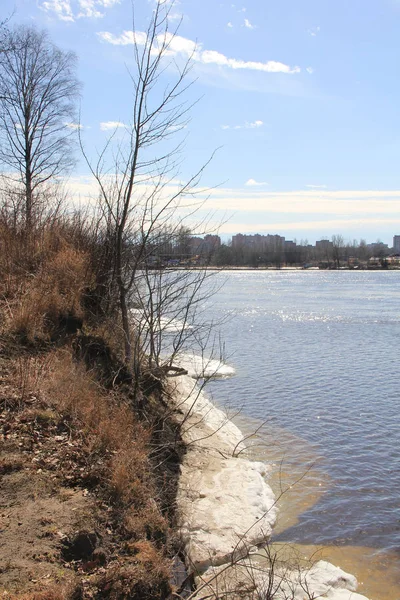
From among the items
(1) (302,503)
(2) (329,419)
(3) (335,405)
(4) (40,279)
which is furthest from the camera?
(3) (335,405)

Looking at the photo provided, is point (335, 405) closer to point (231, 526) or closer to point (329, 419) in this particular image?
point (329, 419)

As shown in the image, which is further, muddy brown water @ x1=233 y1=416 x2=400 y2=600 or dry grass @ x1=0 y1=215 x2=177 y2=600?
muddy brown water @ x1=233 y1=416 x2=400 y2=600

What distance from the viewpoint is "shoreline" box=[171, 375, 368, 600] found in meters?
5.00

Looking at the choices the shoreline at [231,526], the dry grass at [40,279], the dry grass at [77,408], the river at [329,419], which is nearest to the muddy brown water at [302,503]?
the river at [329,419]

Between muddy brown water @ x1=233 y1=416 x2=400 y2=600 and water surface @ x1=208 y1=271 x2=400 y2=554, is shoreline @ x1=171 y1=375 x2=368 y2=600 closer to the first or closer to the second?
muddy brown water @ x1=233 y1=416 x2=400 y2=600

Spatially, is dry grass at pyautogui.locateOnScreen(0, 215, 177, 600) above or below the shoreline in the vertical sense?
above

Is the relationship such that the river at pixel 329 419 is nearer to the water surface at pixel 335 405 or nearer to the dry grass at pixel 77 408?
the water surface at pixel 335 405

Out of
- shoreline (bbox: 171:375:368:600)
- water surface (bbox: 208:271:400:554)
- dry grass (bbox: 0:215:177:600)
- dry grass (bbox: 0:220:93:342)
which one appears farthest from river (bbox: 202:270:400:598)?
dry grass (bbox: 0:220:93:342)

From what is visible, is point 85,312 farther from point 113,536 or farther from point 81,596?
point 81,596

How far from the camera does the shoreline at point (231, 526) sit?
4996mm

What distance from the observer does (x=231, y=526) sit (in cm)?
617

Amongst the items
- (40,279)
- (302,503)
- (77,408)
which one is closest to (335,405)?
(302,503)

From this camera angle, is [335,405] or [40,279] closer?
[40,279]

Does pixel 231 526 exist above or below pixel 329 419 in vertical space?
above
